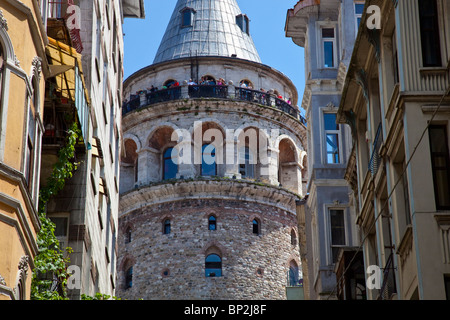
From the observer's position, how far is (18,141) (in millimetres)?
18500

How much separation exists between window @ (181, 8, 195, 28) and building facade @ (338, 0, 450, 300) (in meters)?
45.3

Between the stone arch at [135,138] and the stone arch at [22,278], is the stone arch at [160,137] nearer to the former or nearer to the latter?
the stone arch at [135,138]

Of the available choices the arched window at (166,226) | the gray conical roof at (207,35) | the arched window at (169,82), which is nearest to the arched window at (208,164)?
the arched window at (166,226)

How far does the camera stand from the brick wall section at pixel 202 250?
198ft

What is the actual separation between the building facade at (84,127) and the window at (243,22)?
1353 inches

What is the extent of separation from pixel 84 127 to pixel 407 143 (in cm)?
904

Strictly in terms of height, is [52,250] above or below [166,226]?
below

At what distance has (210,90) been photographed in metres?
65.5

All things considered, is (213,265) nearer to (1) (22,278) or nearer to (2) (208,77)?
(2) (208,77)

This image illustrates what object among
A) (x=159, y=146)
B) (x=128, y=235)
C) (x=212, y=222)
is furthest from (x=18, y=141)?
(x=159, y=146)

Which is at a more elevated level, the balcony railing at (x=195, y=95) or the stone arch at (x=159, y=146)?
the balcony railing at (x=195, y=95)

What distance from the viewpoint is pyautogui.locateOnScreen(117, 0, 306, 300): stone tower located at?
200ft

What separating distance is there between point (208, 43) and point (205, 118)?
630cm
